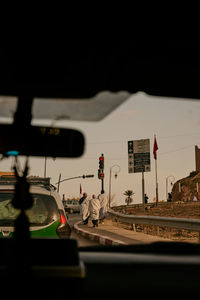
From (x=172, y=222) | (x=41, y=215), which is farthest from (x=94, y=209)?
(x=41, y=215)

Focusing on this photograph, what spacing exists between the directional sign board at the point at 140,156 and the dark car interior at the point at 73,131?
103ft

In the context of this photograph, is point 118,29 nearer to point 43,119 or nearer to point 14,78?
point 14,78

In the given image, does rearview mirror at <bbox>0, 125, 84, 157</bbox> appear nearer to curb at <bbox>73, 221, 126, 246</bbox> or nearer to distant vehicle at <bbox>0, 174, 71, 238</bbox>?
distant vehicle at <bbox>0, 174, 71, 238</bbox>

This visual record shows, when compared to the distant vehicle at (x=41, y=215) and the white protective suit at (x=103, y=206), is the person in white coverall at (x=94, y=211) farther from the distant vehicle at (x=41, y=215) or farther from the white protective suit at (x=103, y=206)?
the distant vehicle at (x=41, y=215)

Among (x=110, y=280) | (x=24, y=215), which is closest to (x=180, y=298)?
(x=110, y=280)

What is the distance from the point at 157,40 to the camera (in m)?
3.16

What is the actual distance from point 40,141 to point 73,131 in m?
0.28

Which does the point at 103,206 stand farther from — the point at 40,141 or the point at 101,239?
the point at 40,141

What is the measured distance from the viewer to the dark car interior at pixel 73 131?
2379mm

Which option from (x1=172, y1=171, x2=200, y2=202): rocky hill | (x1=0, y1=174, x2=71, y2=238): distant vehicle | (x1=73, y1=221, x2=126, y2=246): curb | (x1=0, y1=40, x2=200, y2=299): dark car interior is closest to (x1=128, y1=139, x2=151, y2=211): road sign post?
(x1=73, y1=221, x2=126, y2=246): curb

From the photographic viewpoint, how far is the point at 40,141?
2918 mm

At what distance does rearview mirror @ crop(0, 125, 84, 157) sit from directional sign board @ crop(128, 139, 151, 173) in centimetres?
3214

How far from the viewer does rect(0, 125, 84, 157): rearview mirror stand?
283 cm

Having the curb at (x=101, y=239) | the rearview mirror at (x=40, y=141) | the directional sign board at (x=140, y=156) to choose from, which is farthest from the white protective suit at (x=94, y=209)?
the rearview mirror at (x=40, y=141)
